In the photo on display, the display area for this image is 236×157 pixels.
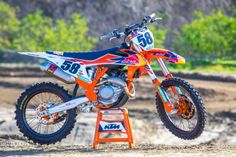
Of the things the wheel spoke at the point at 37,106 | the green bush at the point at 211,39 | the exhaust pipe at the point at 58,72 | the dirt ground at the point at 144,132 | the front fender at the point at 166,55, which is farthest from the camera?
the green bush at the point at 211,39

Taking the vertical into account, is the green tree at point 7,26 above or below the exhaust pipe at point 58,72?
above

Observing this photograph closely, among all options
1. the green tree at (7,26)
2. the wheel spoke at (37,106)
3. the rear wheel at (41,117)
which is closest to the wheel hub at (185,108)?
the rear wheel at (41,117)

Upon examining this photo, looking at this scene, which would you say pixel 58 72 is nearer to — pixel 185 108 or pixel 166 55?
pixel 166 55

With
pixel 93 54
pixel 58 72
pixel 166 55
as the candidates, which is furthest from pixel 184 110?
pixel 58 72

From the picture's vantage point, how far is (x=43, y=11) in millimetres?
31875

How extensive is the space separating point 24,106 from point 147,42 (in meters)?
1.89

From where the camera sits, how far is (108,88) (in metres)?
10.1

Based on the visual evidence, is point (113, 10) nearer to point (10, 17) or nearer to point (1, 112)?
point (10, 17)

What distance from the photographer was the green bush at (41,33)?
26.0 meters

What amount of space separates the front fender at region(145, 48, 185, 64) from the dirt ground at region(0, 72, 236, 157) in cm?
113

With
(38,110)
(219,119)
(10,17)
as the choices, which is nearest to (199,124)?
(38,110)

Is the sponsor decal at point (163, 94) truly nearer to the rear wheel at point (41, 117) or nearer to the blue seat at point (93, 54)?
the blue seat at point (93, 54)

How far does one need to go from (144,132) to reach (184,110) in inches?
190

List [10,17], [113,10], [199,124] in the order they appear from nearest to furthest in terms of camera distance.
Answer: [199,124]
[10,17]
[113,10]
